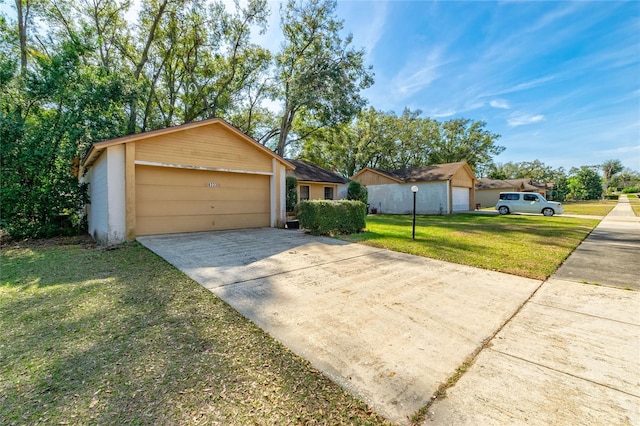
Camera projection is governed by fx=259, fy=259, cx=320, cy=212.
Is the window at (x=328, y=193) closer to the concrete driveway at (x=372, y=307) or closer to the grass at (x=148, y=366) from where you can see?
the concrete driveway at (x=372, y=307)

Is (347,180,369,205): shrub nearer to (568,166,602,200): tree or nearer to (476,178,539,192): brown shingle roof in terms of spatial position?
(476,178,539,192): brown shingle roof

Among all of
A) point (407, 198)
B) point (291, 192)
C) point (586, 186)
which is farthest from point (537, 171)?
point (291, 192)

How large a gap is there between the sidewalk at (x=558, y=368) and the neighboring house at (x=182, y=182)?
9074mm

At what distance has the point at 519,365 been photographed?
2.20 metres

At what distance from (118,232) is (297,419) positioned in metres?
8.39

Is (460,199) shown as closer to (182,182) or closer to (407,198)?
(407,198)

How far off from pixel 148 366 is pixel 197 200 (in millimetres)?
7943

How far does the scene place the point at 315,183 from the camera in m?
17.1

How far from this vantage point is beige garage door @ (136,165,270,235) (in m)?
8.34

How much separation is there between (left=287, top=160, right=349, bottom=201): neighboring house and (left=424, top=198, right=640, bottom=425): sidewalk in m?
13.7

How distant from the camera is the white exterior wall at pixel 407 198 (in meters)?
20.3

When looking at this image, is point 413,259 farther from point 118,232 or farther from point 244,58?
point 244,58

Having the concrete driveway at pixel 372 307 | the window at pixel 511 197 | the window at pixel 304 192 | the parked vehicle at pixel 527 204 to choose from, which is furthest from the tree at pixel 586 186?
the concrete driveway at pixel 372 307

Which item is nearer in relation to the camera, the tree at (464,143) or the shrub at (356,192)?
the shrub at (356,192)
